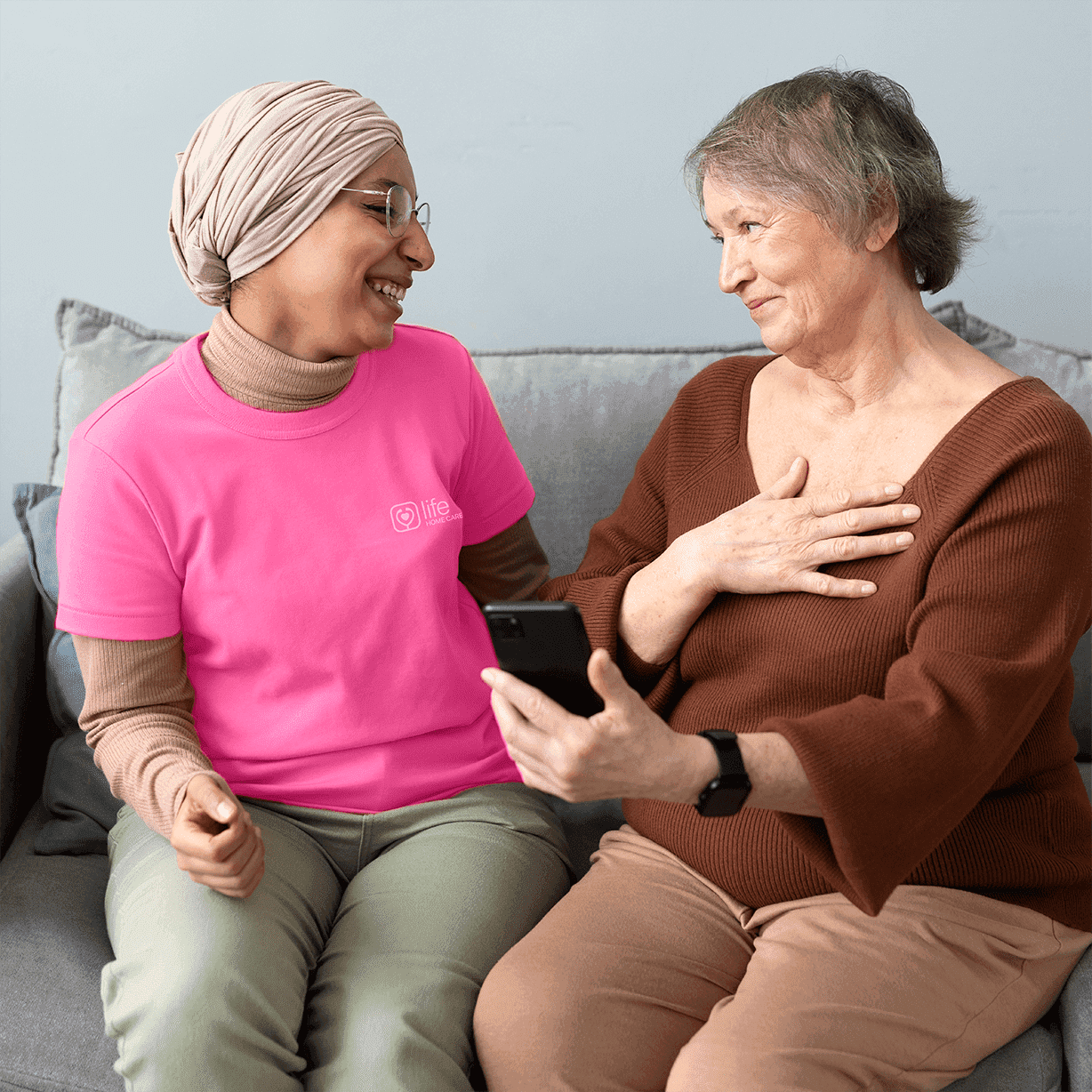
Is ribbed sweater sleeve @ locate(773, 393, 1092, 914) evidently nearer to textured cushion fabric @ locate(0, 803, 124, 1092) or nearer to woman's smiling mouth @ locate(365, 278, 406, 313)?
woman's smiling mouth @ locate(365, 278, 406, 313)

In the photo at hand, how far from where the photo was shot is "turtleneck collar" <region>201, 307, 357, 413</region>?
1258 millimetres

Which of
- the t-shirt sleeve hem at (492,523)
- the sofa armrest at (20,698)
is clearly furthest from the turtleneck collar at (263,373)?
the sofa armrest at (20,698)

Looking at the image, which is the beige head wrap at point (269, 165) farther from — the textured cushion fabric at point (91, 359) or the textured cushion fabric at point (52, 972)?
the textured cushion fabric at point (52, 972)

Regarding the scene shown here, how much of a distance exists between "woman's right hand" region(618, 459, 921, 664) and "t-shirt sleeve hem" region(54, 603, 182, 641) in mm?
564

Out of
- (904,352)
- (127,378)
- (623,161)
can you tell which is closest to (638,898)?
(904,352)

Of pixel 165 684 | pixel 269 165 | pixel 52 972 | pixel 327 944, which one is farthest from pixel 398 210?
pixel 52 972

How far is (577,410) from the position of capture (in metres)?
1.69

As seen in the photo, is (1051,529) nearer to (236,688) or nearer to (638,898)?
(638,898)

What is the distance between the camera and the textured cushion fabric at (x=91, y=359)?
1677mm

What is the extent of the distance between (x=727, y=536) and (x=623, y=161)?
938mm

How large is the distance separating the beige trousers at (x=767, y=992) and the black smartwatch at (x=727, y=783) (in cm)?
23

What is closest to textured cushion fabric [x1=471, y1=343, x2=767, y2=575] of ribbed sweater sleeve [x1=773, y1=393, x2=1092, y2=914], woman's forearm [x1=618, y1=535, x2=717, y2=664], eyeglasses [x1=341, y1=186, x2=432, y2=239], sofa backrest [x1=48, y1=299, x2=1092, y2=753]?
sofa backrest [x1=48, y1=299, x2=1092, y2=753]

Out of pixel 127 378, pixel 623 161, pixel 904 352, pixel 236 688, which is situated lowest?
pixel 236 688

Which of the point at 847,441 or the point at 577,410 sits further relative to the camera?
the point at 577,410
